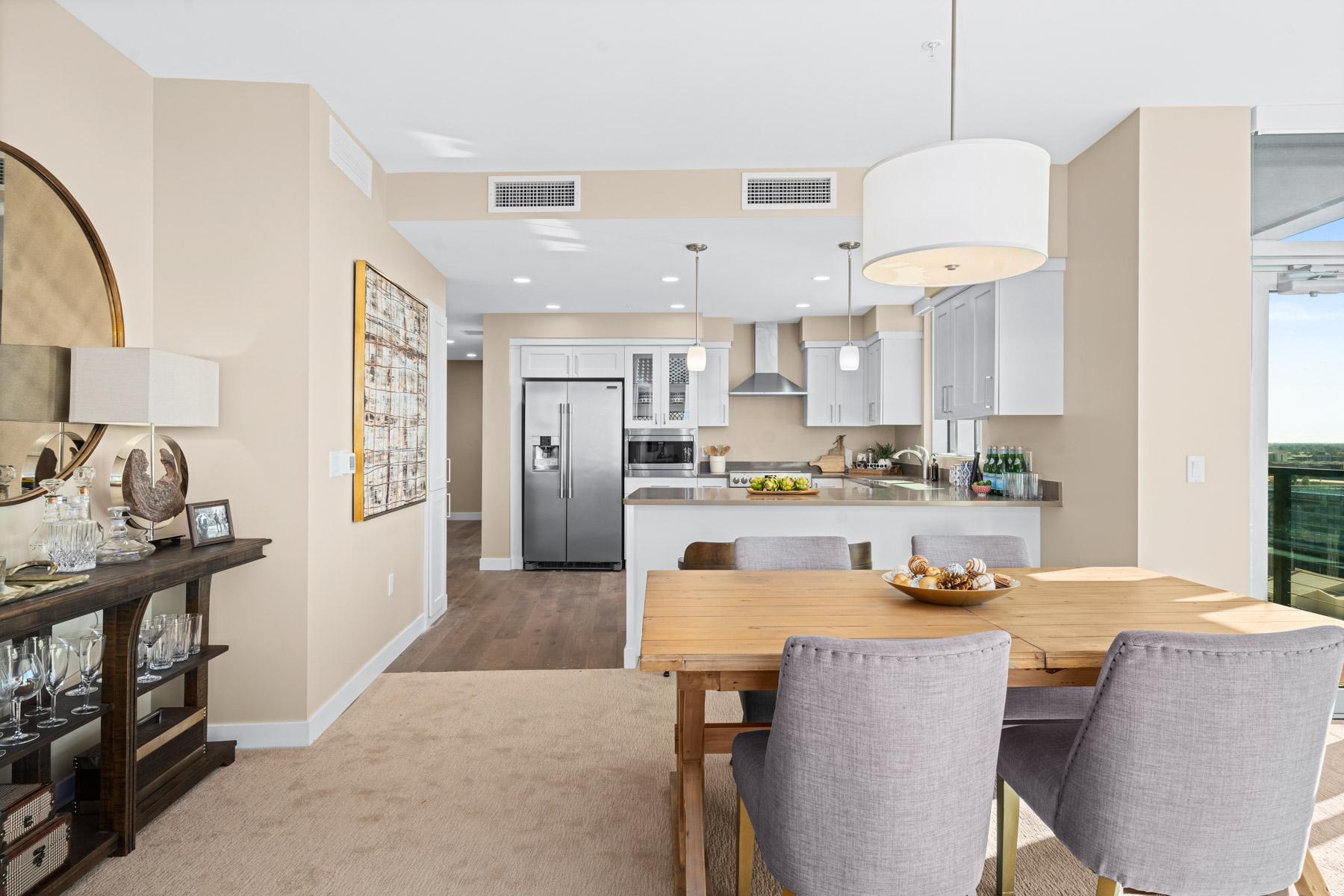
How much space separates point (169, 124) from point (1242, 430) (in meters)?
4.57

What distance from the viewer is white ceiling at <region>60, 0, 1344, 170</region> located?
7.89 feet

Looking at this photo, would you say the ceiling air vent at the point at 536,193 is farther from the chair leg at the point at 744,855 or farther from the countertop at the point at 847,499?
the chair leg at the point at 744,855

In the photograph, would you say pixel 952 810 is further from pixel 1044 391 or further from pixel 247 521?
pixel 1044 391

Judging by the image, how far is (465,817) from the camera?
232 cm

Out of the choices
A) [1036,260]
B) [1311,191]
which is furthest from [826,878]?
[1311,191]

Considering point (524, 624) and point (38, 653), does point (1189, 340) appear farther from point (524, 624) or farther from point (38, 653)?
point (38, 653)

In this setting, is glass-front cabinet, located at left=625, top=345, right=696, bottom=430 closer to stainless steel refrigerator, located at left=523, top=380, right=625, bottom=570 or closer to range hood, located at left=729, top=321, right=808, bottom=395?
stainless steel refrigerator, located at left=523, top=380, right=625, bottom=570

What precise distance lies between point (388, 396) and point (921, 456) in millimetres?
4162

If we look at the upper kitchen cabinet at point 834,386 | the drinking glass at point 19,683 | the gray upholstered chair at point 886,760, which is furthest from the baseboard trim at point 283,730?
the upper kitchen cabinet at point 834,386

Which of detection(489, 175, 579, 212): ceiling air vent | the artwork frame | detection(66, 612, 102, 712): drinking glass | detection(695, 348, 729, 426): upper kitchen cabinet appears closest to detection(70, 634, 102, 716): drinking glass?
detection(66, 612, 102, 712): drinking glass

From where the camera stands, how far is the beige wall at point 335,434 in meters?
2.90

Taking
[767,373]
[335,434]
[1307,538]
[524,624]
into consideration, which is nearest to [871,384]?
[767,373]

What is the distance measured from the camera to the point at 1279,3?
2.37m

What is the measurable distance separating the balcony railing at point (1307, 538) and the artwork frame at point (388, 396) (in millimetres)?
4123
